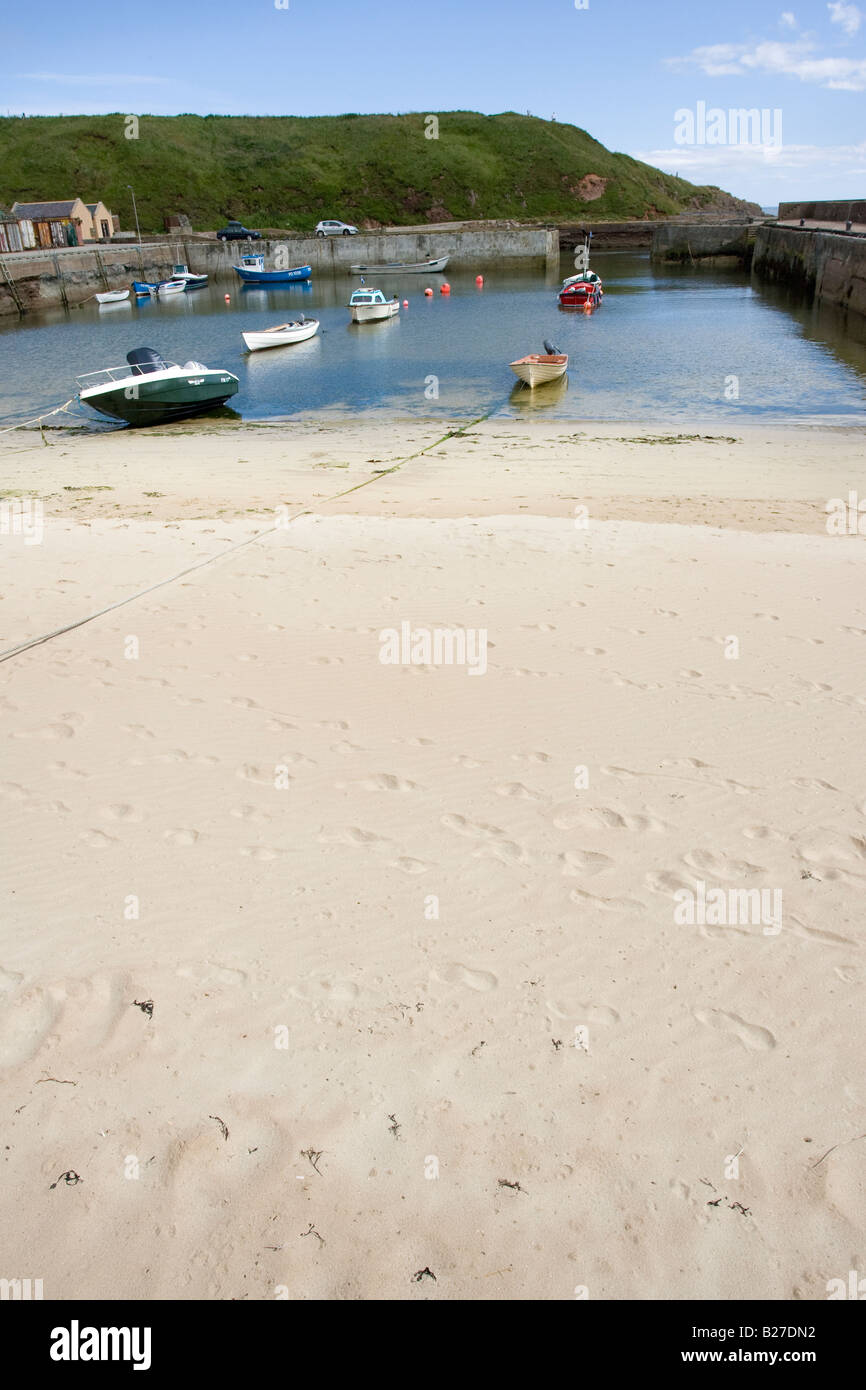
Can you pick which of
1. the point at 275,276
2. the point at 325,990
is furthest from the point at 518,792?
the point at 275,276

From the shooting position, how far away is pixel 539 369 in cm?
2655

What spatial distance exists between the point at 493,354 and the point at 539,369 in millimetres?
9839

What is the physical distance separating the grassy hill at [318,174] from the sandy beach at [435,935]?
116 m

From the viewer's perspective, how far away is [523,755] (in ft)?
21.2

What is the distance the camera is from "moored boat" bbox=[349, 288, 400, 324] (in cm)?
4534

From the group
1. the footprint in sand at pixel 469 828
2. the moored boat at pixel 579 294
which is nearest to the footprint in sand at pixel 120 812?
the footprint in sand at pixel 469 828

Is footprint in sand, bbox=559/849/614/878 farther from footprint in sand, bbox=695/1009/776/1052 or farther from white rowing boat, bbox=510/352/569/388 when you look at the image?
white rowing boat, bbox=510/352/569/388

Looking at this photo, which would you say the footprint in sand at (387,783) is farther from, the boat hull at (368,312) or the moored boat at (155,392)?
the boat hull at (368,312)

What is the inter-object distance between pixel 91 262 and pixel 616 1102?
3205 inches

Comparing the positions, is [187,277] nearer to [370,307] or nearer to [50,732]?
[370,307]

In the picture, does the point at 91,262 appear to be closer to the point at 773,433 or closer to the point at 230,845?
the point at 773,433

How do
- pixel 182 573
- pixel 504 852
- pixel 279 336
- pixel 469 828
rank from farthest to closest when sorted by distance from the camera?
1. pixel 279 336
2. pixel 182 573
3. pixel 469 828
4. pixel 504 852

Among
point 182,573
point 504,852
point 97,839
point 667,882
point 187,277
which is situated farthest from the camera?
point 187,277

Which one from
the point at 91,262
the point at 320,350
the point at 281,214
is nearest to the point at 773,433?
the point at 320,350
